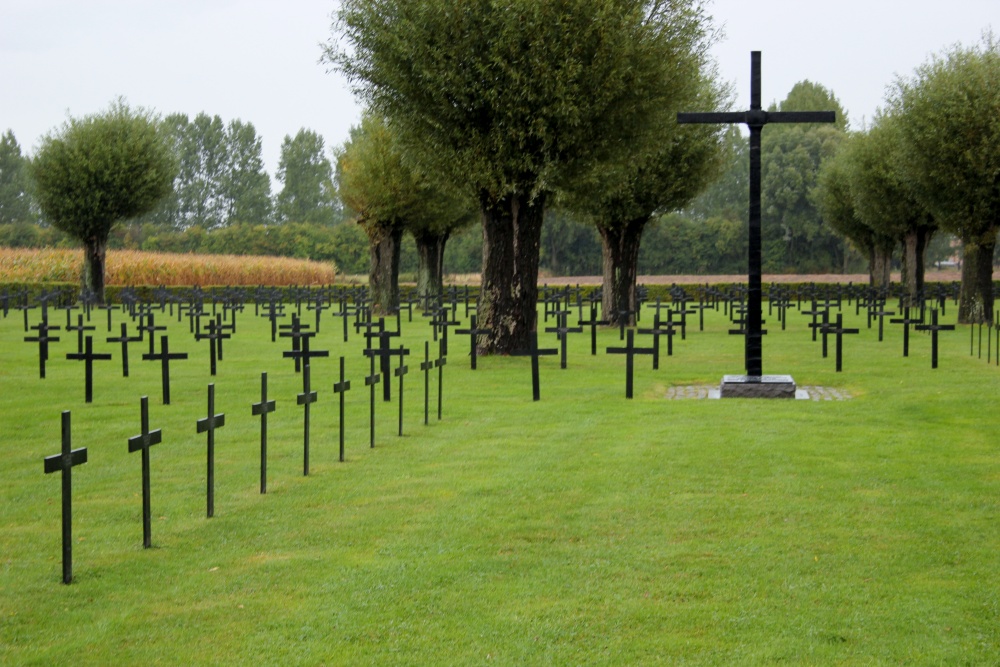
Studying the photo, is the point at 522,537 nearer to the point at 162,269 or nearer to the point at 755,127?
the point at 755,127

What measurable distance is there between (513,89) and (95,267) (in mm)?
36682

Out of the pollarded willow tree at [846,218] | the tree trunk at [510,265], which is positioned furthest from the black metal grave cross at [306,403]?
the pollarded willow tree at [846,218]

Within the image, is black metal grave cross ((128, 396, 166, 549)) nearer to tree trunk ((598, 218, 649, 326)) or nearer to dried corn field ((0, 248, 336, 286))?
tree trunk ((598, 218, 649, 326))

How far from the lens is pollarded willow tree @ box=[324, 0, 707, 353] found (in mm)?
22938

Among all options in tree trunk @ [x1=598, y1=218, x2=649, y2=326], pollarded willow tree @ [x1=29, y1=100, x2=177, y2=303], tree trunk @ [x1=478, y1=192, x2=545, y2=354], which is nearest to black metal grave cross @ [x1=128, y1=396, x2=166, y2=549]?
tree trunk @ [x1=478, y1=192, x2=545, y2=354]

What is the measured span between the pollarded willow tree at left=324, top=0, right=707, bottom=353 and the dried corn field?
128 ft

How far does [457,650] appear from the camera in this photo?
20.6 ft

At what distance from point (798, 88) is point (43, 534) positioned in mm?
91641

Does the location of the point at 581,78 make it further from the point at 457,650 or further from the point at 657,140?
the point at 457,650

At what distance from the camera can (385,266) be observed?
46.0m

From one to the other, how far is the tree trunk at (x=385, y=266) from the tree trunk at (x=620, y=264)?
379 inches

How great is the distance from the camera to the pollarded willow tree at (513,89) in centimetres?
2294

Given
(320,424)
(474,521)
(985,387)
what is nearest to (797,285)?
(985,387)

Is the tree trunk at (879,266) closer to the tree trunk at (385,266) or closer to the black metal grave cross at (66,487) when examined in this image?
the tree trunk at (385,266)
